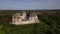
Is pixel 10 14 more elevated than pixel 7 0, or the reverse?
pixel 7 0

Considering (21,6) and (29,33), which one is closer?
(29,33)

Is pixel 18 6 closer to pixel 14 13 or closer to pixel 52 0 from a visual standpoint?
pixel 14 13

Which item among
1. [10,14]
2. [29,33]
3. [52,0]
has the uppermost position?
[52,0]

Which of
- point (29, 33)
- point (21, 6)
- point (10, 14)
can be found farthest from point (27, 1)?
point (29, 33)
